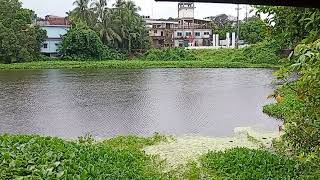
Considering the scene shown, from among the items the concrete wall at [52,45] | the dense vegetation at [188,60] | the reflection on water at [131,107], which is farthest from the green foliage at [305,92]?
the concrete wall at [52,45]

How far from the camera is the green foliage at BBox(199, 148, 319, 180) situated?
191 inches

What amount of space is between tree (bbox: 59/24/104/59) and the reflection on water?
10.9m

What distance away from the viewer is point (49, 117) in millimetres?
9727

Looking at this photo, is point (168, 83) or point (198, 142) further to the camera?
point (168, 83)

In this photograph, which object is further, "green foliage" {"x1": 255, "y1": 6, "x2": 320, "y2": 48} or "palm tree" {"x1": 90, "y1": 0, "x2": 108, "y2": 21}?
"palm tree" {"x1": 90, "y1": 0, "x2": 108, "y2": 21}

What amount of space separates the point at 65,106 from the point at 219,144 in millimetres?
5293

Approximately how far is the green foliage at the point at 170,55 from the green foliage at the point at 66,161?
2306 centimetres

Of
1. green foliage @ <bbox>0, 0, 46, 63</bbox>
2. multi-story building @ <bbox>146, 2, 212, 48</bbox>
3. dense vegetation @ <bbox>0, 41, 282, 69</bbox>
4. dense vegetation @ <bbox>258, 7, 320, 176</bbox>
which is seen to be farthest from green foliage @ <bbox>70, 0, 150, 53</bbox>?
dense vegetation @ <bbox>258, 7, 320, 176</bbox>

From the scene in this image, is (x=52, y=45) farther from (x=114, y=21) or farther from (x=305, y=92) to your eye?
(x=305, y=92)

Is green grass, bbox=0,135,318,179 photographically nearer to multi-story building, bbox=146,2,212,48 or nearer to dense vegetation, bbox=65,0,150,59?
dense vegetation, bbox=65,0,150,59

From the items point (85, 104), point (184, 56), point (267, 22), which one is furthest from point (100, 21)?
point (267, 22)

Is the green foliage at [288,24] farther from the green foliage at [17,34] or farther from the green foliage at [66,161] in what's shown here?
the green foliage at [17,34]

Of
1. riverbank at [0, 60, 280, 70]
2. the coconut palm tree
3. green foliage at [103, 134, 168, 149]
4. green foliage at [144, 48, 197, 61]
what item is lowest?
green foliage at [103, 134, 168, 149]

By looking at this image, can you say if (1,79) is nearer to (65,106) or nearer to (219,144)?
(65,106)
